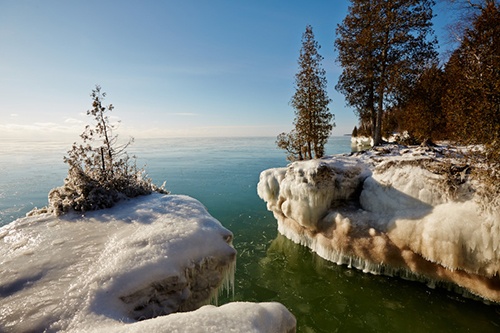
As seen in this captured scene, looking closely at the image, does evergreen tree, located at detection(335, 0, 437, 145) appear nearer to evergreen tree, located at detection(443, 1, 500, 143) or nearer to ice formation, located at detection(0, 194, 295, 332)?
evergreen tree, located at detection(443, 1, 500, 143)

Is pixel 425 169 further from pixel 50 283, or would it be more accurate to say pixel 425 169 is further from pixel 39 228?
pixel 39 228

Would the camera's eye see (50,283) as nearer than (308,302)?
Yes

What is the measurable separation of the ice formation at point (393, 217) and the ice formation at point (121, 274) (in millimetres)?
6924

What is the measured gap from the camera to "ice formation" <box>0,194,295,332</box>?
2869mm

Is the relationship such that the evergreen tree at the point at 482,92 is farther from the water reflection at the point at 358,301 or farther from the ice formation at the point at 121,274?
the ice formation at the point at 121,274

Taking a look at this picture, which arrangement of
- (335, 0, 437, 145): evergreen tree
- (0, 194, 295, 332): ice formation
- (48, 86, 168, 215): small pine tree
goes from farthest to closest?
(335, 0, 437, 145): evergreen tree
(48, 86, 168, 215): small pine tree
(0, 194, 295, 332): ice formation

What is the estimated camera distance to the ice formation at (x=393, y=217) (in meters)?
7.58

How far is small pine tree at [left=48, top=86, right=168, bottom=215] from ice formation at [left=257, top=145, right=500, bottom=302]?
21.7ft

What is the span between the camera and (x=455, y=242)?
24.8ft

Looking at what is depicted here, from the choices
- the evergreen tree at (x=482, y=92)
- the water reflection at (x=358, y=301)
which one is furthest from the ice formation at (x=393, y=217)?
the evergreen tree at (x=482, y=92)

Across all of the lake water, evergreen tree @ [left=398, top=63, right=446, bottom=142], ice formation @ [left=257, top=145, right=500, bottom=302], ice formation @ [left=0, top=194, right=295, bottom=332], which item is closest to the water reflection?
the lake water

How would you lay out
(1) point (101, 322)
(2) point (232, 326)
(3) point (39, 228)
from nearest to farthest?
(2) point (232, 326), (1) point (101, 322), (3) point (39, 228)

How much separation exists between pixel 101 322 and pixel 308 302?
7144 millimetres

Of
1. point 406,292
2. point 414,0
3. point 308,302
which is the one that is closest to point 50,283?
point 308,302
